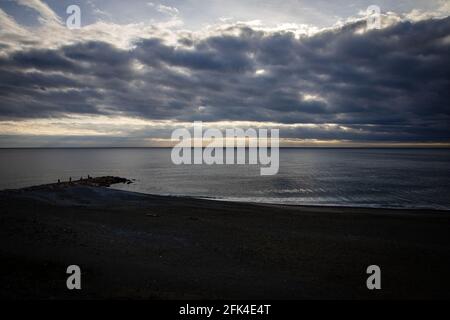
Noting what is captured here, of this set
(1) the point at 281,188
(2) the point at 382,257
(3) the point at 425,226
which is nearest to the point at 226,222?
(2) the point at 382,257

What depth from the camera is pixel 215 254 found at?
1511cm

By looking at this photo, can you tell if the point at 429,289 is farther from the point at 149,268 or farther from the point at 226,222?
the point at 226,222

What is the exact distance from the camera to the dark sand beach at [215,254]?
10688mm

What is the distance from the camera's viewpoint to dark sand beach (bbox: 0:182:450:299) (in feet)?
35.1

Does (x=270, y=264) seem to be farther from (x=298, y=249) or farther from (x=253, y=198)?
Answer: (x=253, y=198)

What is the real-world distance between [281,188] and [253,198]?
11.2 m

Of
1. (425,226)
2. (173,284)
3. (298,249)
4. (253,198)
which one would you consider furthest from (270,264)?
(253,198)

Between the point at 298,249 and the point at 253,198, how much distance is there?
26.3m

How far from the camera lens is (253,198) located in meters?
42.8

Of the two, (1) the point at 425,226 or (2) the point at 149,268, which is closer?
(2) the point at 149,268

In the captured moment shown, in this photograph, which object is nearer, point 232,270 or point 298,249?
point 232,270

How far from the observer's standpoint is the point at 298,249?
1647 centimetres
